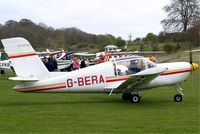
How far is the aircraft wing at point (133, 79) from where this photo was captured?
1391 cm

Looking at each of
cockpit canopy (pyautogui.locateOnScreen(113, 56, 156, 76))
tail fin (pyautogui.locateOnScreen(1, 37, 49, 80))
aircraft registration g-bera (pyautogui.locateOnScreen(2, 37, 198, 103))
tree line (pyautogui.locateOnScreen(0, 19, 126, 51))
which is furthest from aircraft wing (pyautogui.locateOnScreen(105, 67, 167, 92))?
tree line (pyautogui.locateOnScreen(0, 19, 126, 51))

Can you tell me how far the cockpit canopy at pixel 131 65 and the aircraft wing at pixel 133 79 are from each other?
7.9 inches

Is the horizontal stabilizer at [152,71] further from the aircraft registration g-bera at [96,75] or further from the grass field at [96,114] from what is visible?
the grass field at [96,114]

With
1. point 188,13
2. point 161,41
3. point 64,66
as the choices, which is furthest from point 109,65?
point 188,13

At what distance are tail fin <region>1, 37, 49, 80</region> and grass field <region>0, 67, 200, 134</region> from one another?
3.05ft

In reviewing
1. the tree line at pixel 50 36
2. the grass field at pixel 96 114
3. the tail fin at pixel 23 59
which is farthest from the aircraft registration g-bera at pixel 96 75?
the tree line at pixel 50 36

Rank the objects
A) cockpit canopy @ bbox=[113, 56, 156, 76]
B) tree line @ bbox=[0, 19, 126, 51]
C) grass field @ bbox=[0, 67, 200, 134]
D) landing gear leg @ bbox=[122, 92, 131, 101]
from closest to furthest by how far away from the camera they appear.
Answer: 1. grass field @ bbox=[0, 67, 200, 134]
2. cockpit canopy @ bbox=[113, 56, 156, 76]
3. landing gear leg @ bbox=[122, 92, 131, 101]
4. tree line @ bbox=[0, 19, 126, 51]

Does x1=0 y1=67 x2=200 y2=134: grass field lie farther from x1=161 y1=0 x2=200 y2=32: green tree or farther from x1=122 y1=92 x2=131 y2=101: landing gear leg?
x1=161 y1=0 x2=200 y2=32: green tree

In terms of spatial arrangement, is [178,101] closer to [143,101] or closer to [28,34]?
[143,101]

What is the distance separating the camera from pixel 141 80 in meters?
14.5

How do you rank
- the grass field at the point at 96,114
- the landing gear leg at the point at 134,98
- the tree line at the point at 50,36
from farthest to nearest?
the tree line at the point at 50,36
the landing gear leg at the point at 134,98
the grass field at the point at 96,114

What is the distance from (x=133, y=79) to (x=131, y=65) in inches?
32.1

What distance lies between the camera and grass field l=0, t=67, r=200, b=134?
32.3ft

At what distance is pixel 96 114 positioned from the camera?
39.5ft
